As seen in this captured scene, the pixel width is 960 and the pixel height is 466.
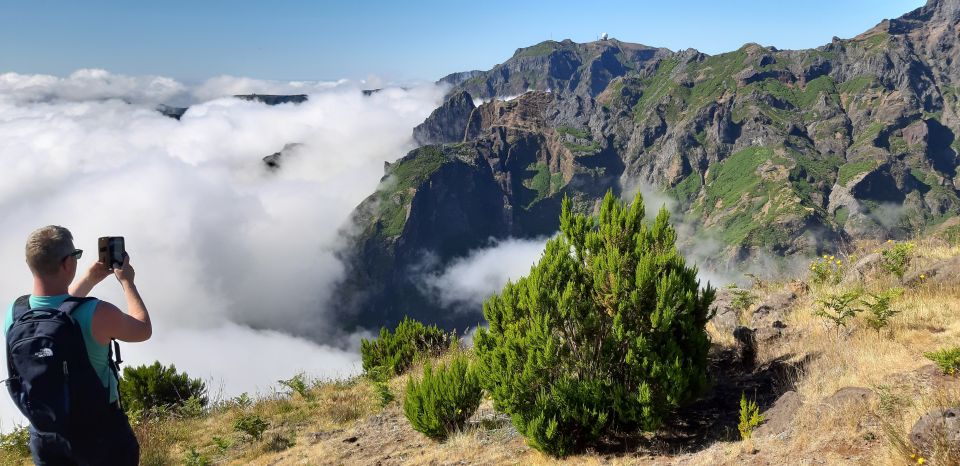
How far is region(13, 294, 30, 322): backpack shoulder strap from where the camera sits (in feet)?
14.3

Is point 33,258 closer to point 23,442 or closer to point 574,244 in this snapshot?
point 574,244

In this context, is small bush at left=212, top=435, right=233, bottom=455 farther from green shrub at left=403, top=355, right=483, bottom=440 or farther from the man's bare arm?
the man's bare arm

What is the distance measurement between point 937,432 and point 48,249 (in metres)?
7.70

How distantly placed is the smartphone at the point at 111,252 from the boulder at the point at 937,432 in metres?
7.52

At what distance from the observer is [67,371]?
167 inches

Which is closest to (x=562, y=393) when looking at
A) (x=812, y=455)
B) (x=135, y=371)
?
Result: (x=812, y=455)

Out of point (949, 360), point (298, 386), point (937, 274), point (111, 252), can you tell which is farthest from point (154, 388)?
point (937, 274)

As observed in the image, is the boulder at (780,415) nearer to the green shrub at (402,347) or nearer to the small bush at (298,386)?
the green shrub at (402,347)

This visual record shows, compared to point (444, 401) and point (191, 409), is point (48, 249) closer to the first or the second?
point (444, 401)

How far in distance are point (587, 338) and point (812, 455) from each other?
9.42 ft

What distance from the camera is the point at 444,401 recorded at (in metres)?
8.60

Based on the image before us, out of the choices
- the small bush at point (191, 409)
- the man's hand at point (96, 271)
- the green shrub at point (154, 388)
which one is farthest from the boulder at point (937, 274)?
the green shrub at point (154, 388)

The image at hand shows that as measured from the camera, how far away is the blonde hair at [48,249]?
423 cm

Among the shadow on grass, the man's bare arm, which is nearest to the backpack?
the man's bare arm
